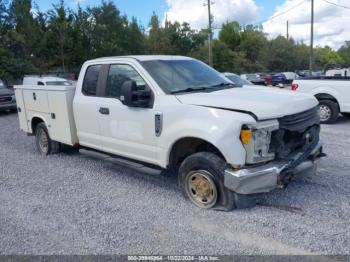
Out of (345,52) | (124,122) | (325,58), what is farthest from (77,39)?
(345,52)

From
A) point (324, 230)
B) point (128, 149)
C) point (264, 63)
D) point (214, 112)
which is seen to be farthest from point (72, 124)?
point (264, 63)

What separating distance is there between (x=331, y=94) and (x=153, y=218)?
766 cm

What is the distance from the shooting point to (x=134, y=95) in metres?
4.81

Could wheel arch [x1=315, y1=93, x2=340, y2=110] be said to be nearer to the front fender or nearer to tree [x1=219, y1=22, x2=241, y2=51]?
the front fender

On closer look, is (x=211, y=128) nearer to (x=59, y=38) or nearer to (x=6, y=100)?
(x=6, y=100)

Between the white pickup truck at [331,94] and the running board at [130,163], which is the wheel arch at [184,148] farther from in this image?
the white pickup truck at [331,94]

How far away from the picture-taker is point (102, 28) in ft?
113

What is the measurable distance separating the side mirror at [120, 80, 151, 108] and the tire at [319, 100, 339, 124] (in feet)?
23.2

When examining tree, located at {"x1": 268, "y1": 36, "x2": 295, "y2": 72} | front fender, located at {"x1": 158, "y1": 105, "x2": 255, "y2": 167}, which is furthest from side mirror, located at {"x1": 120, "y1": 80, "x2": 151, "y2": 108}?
tree, located at {"x1": 268, "y1": 36, "x2": 295, "y2": 72}

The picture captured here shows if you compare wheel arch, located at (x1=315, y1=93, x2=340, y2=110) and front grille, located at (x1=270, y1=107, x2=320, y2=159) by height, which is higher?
front grille, located at (x1=270, y1=107, x2=320, y2=159)

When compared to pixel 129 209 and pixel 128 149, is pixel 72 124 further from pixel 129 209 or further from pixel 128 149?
pixel 129 209

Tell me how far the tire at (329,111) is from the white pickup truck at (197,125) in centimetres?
576

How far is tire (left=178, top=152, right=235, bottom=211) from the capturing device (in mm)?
4207

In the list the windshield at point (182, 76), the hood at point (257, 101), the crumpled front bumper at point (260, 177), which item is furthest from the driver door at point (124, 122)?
the crumpled front bumper at point (260, 177)
